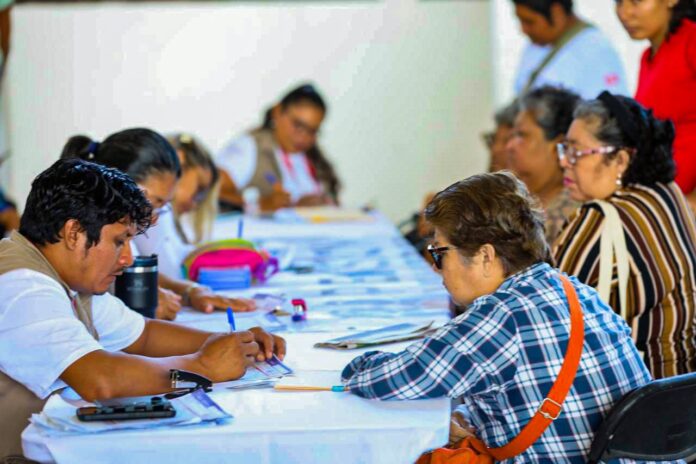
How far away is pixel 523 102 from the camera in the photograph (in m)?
4.00

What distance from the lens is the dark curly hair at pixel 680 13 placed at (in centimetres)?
358

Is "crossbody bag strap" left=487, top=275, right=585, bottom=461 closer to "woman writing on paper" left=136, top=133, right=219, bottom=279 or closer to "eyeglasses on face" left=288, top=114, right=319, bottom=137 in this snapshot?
"woman writing on paper" left=136, top=133, right=219, bottom=279

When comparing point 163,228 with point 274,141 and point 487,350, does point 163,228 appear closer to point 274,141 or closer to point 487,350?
point 487,350

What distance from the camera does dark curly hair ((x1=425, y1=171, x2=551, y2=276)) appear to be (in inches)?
72.4

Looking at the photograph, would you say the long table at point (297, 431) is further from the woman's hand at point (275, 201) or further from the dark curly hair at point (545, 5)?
the dark curly hair at point (545, 5)

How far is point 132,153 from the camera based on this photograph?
2.70 m

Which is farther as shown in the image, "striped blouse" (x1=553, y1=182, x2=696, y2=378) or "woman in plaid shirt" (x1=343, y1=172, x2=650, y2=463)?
"striped blouse" (x1=553, y1=182, x2=696, y2=378)

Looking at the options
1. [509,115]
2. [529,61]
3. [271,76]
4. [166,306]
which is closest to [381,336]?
[166,306]

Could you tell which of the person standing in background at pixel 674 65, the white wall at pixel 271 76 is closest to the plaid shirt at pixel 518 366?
the person standing in background at pixel 674 65

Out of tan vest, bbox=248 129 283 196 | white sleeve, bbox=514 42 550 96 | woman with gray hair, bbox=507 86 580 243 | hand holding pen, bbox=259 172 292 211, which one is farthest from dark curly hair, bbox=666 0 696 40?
tan vest, bbox=248 129 283 196

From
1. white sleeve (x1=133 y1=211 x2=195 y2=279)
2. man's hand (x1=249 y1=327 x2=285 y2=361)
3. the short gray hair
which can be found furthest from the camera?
the short gray hair

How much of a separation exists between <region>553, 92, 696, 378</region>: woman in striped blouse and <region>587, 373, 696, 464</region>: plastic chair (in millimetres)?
694

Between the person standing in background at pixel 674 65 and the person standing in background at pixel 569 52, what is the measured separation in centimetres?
110

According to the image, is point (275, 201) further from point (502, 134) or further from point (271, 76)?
point (271, 76)
